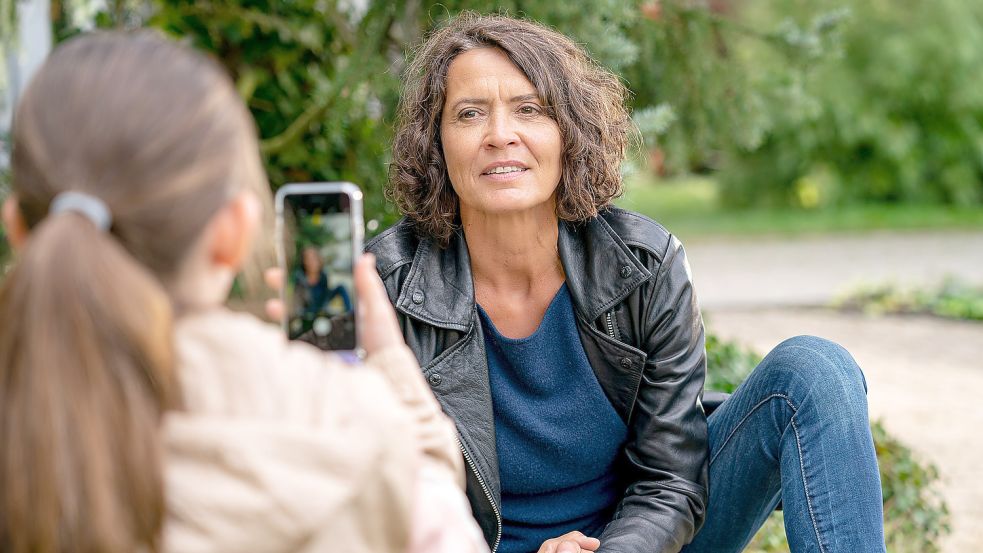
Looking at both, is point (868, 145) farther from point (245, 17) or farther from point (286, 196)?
point (286, 196)

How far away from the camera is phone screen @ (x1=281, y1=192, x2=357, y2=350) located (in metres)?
1.41

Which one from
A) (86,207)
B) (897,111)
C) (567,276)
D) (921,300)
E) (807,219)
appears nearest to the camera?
(86,207)

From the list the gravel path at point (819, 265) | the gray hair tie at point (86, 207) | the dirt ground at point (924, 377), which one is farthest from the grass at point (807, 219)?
the gray hair tie at point (86, 207)

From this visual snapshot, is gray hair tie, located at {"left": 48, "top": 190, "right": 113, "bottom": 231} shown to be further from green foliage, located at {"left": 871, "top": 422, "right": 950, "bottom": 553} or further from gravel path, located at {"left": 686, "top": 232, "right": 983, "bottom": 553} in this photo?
gravel path, located at {"left": 686, "top": 232, "right": 983, "bottom": 553}

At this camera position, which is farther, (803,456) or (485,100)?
(485,100)

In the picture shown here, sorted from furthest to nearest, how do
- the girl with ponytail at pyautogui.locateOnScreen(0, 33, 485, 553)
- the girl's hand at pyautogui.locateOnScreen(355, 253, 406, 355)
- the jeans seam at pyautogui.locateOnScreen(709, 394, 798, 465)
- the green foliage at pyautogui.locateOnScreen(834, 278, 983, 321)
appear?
the green foliage at pyautogui.locateOnScreen(834, 278, 983, 321)
the jeans seam at pyautogui.locateOnScreen(709, 394, 798, 465)
the girl's hand at pyautogui.locateOnScreen(355, 253, 406, 355)
the girl with ponytail at pyautogui.locateOnScreen(0, 33, 485, 553)

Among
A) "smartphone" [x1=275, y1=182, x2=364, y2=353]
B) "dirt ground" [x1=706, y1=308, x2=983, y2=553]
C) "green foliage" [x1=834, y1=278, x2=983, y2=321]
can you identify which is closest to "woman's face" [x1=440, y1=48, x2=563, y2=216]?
"smartphone" [x1=275, y1=182, x2=364, y2=353]

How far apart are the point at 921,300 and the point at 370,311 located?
22.4 feet

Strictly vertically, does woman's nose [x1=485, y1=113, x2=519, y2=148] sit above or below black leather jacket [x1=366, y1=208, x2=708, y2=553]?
above

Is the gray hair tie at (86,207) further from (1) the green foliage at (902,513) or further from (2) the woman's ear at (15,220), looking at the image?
(1) the green foliage at (902,513)

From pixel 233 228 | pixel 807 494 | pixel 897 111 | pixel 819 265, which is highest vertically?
pixel 233 228

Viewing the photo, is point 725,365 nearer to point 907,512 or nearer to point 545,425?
point 907,512

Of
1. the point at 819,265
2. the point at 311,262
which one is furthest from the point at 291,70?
the point at 819,265

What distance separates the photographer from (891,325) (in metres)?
7.08
